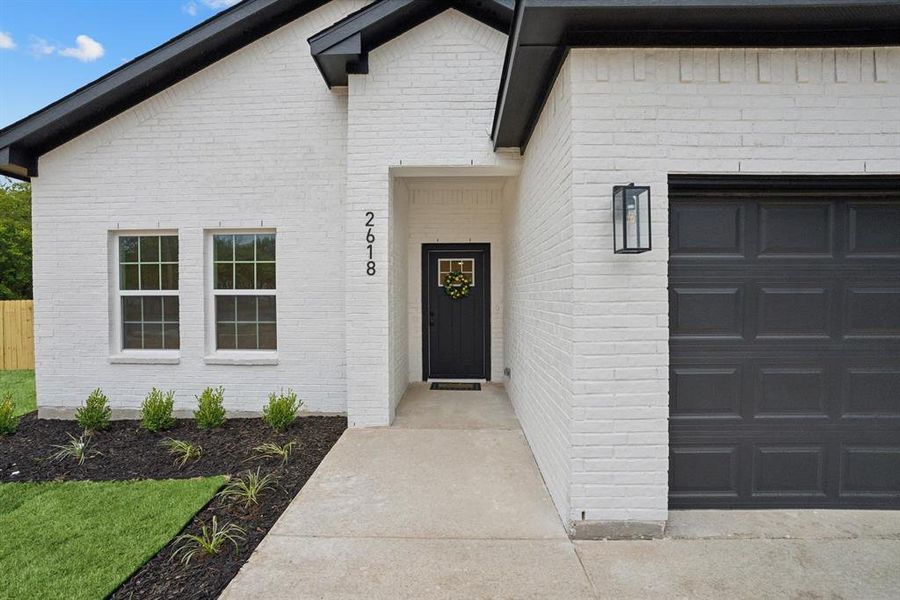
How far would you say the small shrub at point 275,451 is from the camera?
13.1 feet

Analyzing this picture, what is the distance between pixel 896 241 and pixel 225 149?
6642 mm

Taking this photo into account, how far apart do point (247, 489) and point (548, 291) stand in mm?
2829

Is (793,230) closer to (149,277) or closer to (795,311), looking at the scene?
(795,311)

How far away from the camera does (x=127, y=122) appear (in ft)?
17.6

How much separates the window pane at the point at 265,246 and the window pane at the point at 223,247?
1.17 ft

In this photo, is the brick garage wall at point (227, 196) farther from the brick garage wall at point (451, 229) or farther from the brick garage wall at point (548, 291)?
the brick garage wall at point (548, 291)

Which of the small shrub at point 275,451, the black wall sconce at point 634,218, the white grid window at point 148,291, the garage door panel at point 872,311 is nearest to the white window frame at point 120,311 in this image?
the white grid window at point 148,291

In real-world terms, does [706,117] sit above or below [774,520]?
above

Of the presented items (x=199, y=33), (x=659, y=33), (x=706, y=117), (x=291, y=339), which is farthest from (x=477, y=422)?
Answer: (x=199, y=33)

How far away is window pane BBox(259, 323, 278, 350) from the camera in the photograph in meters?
5.55

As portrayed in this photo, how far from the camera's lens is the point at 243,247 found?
552 cm

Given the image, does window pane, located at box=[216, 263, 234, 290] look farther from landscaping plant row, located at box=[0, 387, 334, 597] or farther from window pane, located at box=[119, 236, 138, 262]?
landscaping plant row, located at box=[0, 387, 334, 597]

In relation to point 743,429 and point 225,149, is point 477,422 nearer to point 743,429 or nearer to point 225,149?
point 743,429

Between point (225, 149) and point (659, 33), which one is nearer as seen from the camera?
point (659, 33)
